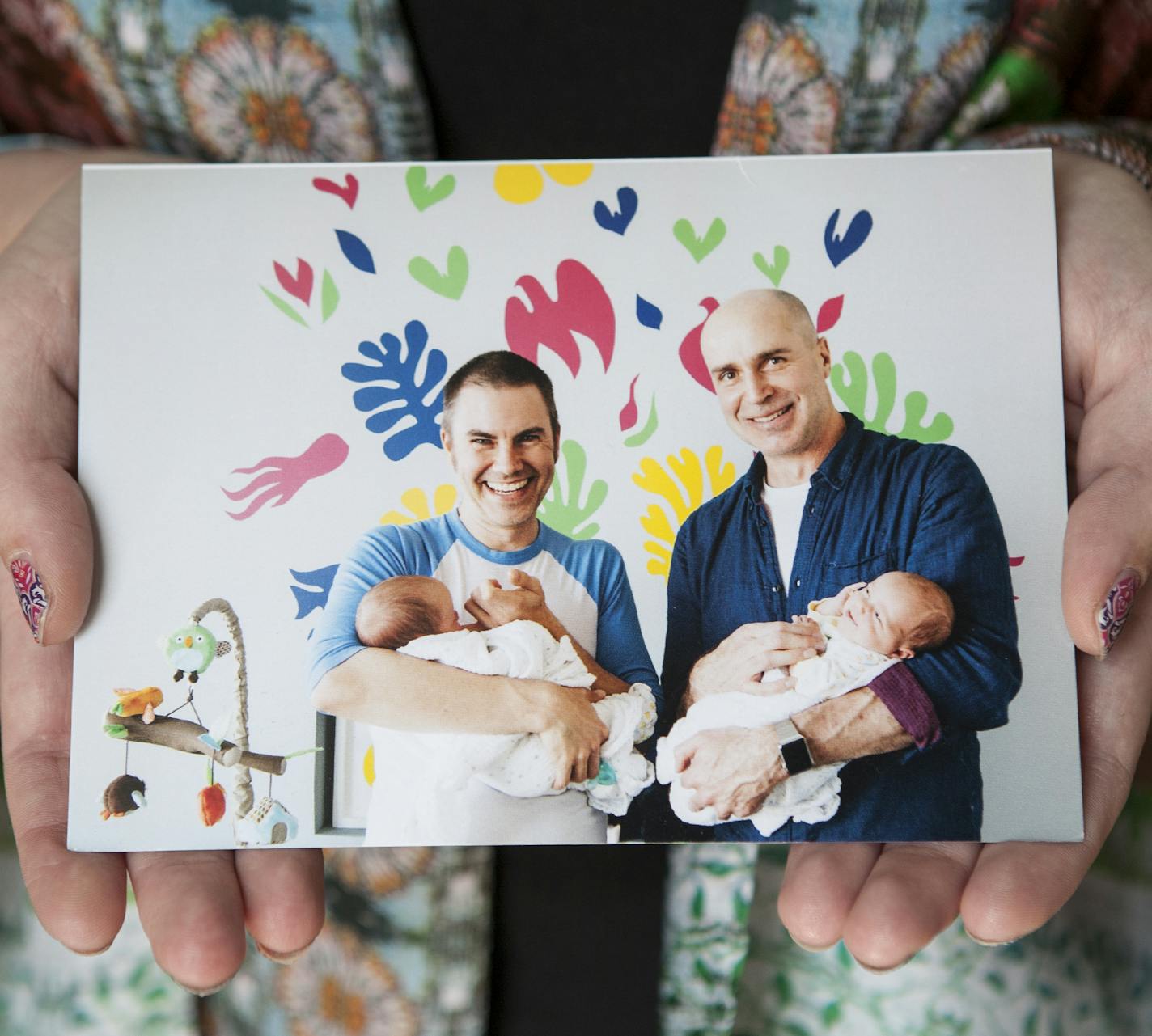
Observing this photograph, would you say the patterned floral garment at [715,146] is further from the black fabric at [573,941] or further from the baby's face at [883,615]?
the baby's face at [883,615]

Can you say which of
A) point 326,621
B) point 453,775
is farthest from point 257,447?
point 453,775

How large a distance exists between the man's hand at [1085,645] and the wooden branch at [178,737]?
34 cm

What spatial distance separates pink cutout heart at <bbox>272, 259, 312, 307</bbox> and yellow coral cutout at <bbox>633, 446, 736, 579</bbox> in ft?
0.79

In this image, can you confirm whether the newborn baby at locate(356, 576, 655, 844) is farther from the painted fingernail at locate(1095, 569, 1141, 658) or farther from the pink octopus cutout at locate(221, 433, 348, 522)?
the painted fingernail at locate(1095, 569, 1141, 658)

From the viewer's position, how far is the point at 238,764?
0.57m

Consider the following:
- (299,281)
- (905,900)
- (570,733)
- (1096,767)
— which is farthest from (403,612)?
(1096,767)

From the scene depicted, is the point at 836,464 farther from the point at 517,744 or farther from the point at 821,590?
the point at 517,744

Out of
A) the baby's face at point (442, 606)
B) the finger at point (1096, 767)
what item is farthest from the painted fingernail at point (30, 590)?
the finger at point (1096, 767)

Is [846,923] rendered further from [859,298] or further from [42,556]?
[42,556]

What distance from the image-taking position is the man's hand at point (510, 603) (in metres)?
0.57

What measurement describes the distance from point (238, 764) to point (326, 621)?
102 mm

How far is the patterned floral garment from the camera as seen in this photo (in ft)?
1.98

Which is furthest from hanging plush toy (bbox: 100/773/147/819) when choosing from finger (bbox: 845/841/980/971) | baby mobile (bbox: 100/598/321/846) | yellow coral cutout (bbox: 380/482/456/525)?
finger (bbox: 845/841/980/971)

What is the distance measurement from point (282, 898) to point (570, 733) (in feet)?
0.64
